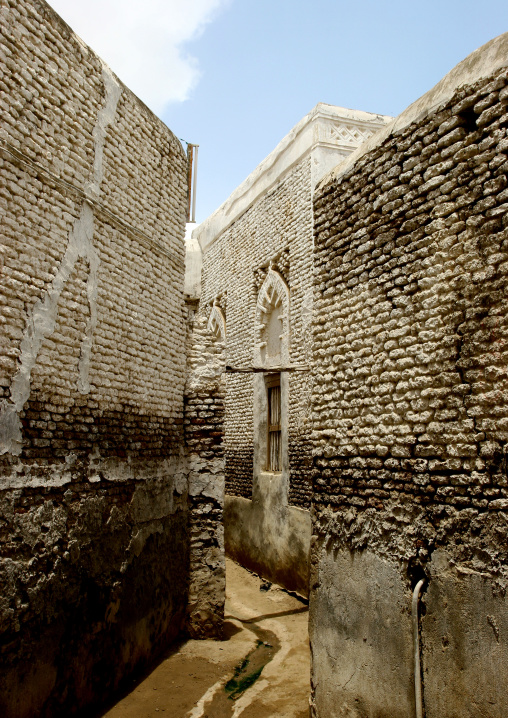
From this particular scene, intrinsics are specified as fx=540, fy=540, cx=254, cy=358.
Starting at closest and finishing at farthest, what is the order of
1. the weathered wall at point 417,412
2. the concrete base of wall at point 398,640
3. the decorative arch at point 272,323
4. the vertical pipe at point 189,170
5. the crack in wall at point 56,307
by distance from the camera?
the concrete base of wall at point 398,640, the weathered wall at point 417,412, the crack in wall at point 56,307, the vertical pipe at point 189,170, the decorative arch at point 272,323

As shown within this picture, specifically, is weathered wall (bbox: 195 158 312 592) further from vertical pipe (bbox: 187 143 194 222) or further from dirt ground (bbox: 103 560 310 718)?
vertical pipe (bbox: 187 143 194 222)

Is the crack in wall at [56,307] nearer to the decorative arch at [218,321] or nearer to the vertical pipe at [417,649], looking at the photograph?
the vertical pipe at [417,649]

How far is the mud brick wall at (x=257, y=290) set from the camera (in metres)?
9.59

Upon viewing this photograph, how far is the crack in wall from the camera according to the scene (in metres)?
4.50

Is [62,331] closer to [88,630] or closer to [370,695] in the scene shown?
[88,630]

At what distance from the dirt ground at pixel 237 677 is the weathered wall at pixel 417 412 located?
1184mm

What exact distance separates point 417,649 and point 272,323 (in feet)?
26.3

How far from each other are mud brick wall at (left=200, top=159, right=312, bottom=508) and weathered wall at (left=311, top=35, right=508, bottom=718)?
4512mm

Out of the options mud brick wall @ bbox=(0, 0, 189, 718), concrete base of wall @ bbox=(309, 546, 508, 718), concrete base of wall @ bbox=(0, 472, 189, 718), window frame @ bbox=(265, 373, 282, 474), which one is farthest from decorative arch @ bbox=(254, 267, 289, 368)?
concrete base of wall @ bbox=(309, 546, 508, 718)

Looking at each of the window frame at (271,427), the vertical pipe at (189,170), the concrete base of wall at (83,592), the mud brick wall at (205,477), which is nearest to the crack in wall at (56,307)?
the concrete base of wall at (83,592)

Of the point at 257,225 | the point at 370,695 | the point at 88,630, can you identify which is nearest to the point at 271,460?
the point at 257,225

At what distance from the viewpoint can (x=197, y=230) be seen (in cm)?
1562

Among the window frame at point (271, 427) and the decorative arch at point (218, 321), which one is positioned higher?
the decorative arch at point (218, 321)

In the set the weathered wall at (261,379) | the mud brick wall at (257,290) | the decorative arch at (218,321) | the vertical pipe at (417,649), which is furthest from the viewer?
the decorative arch at (218,321)
